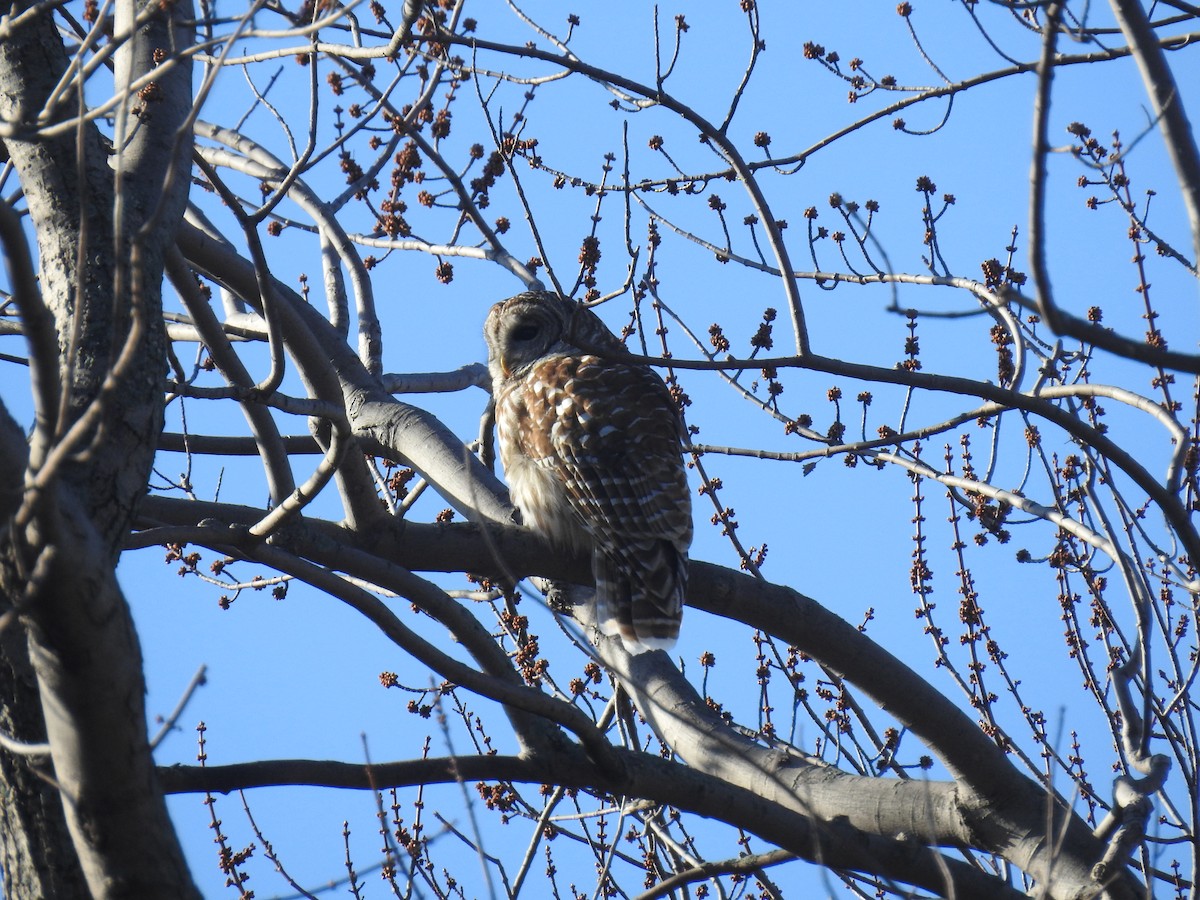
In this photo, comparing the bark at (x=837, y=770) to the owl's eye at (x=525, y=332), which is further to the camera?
the owl's eye at (x=525, y=332)

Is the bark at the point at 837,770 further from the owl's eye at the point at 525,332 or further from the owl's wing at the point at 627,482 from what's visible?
the owl's eye at the point at 525,332

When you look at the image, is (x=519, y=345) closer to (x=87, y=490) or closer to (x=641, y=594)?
(x=641, y=594)

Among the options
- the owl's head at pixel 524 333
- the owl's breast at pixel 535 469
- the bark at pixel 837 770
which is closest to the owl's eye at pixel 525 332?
the owl's head at pixel 524 333

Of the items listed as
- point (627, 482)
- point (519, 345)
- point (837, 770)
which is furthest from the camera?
point (519, 345)

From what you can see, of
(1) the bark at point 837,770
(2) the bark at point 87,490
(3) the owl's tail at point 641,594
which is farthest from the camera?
(3) the owl's tail at point 641,594

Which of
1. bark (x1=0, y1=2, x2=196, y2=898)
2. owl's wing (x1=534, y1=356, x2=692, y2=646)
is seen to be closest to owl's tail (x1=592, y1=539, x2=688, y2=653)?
owl's wing (x1=534, y1=356, x2=692, y2=646)

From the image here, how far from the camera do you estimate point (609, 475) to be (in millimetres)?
5297

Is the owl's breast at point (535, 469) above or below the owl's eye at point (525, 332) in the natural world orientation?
below

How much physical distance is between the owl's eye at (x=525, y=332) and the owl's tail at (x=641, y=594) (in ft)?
5.37

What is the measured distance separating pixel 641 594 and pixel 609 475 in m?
0.58

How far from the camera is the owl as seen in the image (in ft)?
16.1

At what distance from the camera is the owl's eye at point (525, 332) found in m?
6.39

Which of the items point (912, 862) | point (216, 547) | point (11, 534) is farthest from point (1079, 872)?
point (11, 534)

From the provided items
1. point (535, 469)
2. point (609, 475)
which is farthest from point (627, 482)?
point (535, 469)
